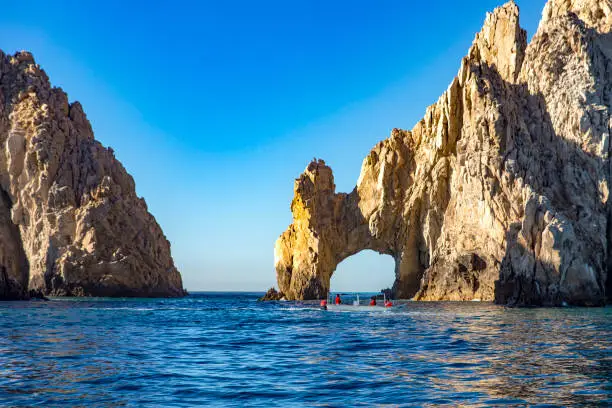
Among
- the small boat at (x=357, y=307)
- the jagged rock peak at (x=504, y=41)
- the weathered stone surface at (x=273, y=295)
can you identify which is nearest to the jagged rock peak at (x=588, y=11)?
the jagged rock peak at (x=504, y=41)

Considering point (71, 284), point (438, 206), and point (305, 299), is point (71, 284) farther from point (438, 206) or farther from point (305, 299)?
point (438, 206)

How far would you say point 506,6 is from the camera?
8500 cm

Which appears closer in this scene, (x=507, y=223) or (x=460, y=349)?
(x=460, y=349)

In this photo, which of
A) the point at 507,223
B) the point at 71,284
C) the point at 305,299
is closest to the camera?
the point at 507,223

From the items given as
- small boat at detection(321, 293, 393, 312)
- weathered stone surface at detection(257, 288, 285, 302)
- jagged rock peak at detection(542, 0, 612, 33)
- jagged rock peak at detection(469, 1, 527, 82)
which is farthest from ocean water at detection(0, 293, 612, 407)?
weathered stone surface at detection(257, 288, 285, 302)

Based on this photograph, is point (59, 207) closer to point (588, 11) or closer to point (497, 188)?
point (497, 188)

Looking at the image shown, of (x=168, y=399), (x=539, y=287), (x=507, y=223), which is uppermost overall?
(x=507, y=223)

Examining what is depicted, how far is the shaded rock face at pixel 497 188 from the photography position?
64.5 m

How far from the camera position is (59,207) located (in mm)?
120375

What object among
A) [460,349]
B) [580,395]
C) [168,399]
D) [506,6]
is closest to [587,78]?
[506,6]

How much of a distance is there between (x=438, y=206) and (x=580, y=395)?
→ 7510 centimetres

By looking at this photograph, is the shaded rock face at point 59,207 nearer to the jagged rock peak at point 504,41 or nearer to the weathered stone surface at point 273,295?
the weathered stone surface at point 273,295

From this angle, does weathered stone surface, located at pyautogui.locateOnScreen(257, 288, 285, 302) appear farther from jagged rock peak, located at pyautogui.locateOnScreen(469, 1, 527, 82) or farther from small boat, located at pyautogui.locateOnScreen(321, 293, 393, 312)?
jagged rock peak, located at pyautogui.locateOnScreen(469, 1, 527, 82)

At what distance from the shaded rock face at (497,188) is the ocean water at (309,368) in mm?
32583
